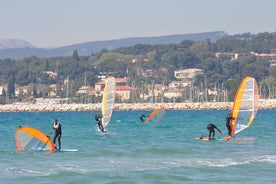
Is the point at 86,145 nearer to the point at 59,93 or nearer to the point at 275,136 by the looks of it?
the point at 275,136

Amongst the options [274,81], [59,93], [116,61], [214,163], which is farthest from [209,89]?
[214,163]

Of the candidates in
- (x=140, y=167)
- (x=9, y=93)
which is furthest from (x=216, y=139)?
(x=9, y=93)

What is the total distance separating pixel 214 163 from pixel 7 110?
108 meters

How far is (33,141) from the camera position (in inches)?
1053

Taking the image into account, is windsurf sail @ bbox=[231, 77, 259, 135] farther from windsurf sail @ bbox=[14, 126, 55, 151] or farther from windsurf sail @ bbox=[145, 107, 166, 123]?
windsurf sail @ bbox=[145, 107, 166, 123]

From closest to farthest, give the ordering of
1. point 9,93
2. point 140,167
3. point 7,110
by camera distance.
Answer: point 140,167, point 7,110, point 9,93

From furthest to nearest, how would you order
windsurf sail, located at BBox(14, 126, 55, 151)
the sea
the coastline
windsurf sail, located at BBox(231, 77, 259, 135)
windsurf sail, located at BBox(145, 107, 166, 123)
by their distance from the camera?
the coastline → windsurf sail, located at BBox(145, 107, 166, 123) → windsurf sail, located at BBox(231, 77, 259, 135) → windsurf sail, located at BBox(14, 126, 55, 151) → the sea

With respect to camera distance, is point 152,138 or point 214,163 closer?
point 214,163

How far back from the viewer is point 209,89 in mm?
163875

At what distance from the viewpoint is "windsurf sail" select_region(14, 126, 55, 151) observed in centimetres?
2645

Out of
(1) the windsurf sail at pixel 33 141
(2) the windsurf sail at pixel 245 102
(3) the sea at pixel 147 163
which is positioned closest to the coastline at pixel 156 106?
(2) the windsurf sail at pixel 245 102

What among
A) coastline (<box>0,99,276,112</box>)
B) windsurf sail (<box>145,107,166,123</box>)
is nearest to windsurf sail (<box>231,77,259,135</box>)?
windsurf sail (<box>145,107,166,123</box>)

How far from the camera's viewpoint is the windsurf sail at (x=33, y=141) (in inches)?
1041

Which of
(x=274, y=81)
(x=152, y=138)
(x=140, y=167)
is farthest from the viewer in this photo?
(x=274, y=81)
